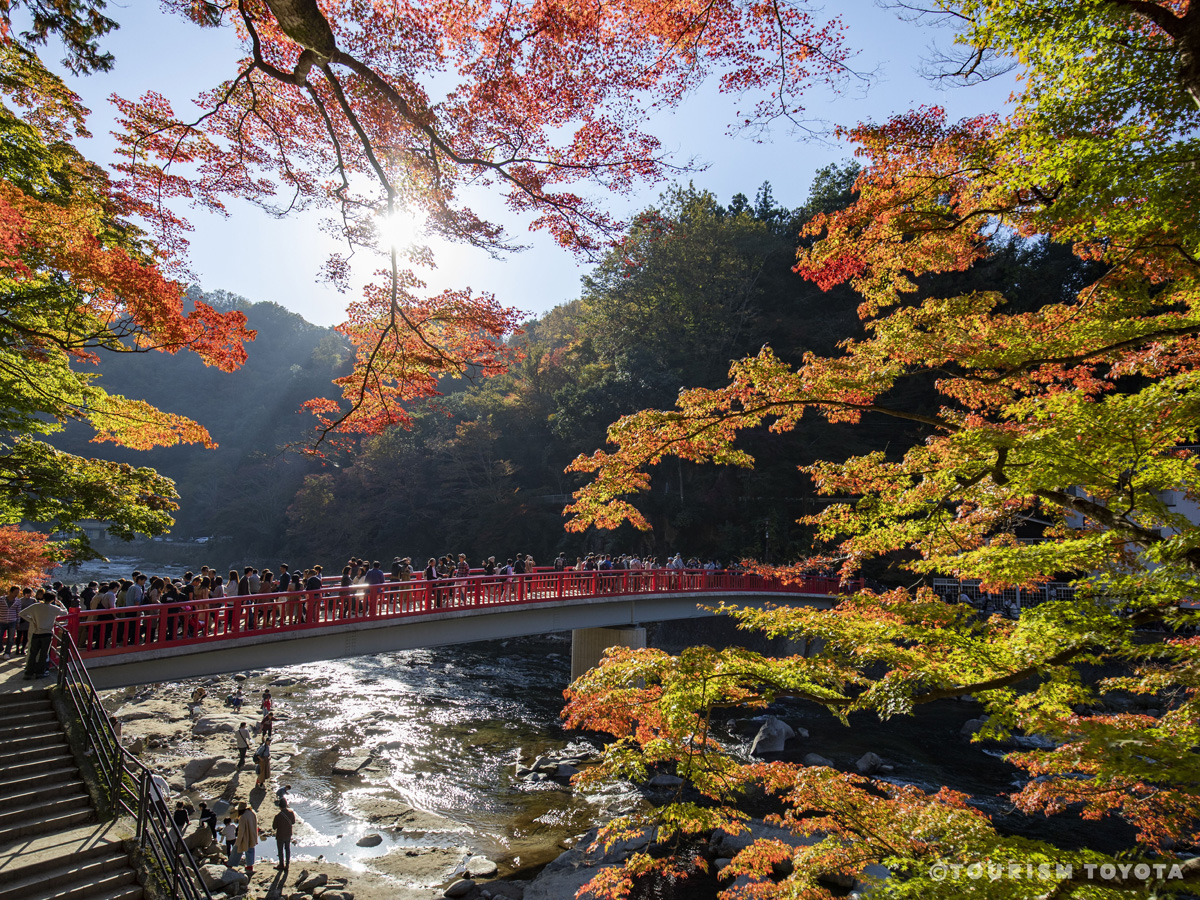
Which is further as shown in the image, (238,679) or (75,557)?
(238,679)

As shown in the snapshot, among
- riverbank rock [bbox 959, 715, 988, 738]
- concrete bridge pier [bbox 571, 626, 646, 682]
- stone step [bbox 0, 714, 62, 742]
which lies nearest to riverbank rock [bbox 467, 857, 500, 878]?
stone step [bbox 0, 714, 62, 742]

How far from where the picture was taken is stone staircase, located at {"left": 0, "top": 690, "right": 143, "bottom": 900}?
6047 mm

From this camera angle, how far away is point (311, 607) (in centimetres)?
1074

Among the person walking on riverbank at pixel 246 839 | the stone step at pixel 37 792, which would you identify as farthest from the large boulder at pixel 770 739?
the stone step at pixel 37 792

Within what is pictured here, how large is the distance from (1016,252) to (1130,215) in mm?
32205

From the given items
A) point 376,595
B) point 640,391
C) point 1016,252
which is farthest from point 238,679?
point 1016,252

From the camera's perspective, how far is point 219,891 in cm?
912

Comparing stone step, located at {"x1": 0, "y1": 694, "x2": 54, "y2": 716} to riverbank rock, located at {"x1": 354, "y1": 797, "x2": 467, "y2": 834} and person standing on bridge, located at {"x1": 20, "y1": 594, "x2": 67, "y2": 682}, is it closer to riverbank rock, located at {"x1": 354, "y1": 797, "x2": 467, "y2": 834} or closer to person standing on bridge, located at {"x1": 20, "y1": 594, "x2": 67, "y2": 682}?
person standing on bridge, located at {"x1": 20, "y1": 594, "x2": 67, "y2": 682}

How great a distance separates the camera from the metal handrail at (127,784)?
6445 millimetres

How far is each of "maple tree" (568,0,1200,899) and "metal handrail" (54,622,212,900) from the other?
4771mm

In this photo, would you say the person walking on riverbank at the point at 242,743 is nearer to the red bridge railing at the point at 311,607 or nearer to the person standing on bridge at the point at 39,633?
the red bridge railing at the point at 311,607

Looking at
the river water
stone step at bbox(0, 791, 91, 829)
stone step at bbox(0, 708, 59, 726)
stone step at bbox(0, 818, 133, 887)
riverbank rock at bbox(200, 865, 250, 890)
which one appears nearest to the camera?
stone step at bbox(0, 818, 133, 887)

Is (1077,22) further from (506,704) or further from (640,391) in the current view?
(640,391)

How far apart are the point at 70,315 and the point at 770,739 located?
60.7 feet
